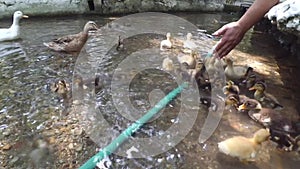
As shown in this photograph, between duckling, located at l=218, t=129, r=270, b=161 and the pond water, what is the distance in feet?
0.22

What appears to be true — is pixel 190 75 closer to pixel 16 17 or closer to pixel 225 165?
pixel 225 165

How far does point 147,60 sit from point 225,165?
7.78 feet

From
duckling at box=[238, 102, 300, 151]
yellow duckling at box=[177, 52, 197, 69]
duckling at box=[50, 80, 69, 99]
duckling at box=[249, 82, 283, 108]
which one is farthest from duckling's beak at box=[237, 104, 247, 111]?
duckling at box=[50, 80, 69, 99]

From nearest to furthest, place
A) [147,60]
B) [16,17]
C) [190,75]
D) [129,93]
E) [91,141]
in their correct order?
1. [91,141]
2. [129,93]
3. [190,75]
4. [147,60]
5. [16,17]

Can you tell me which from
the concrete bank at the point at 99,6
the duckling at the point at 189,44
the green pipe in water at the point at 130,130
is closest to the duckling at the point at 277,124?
the green pipe in water at the point at 130,130

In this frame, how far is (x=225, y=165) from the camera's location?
2.52 m

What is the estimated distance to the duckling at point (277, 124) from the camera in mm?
2727

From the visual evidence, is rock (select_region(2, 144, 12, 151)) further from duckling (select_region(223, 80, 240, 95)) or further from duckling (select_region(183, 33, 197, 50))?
duckling (select_region(183, 33, 197, 50))

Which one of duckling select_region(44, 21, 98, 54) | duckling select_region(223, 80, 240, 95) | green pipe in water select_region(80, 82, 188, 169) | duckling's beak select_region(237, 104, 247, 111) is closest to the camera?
green pipe in water select_region(80, 82, 188, 169)

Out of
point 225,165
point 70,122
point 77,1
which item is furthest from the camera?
point 77,1

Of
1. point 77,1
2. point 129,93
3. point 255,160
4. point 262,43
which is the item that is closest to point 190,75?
point 129,93

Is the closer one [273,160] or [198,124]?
[273,160]

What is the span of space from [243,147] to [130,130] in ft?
3.11

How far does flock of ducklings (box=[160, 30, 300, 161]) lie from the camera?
257cm
